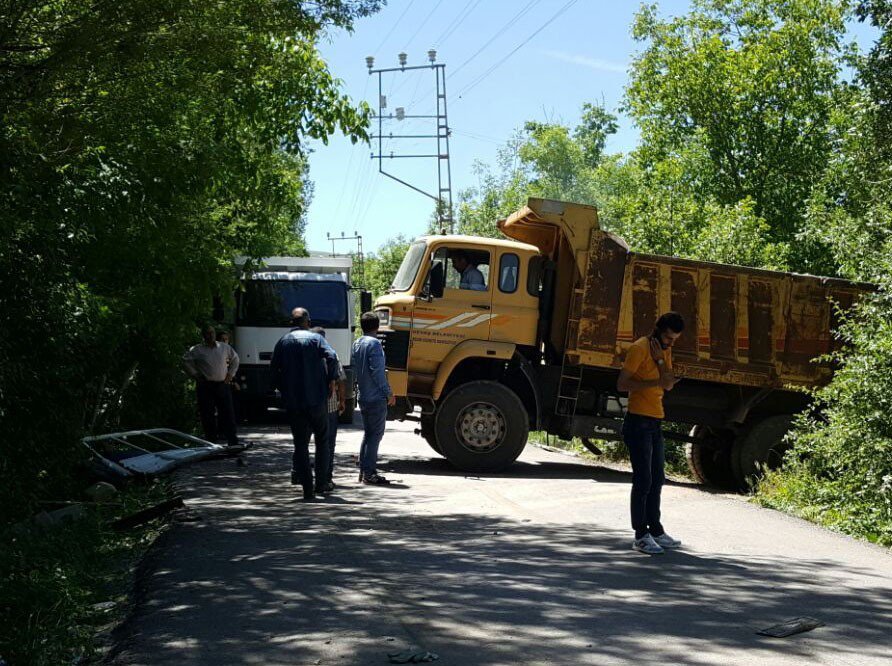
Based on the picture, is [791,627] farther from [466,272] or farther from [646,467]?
[466,272]

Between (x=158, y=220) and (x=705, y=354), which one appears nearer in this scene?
(x=158, y=220)

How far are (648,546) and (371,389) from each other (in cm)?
534

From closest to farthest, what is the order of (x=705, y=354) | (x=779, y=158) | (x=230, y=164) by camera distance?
(x=705, y=354), (x=230, y=164), (x=779, y=158)

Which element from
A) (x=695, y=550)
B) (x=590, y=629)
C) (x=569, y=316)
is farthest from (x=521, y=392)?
(x=590, y=629)

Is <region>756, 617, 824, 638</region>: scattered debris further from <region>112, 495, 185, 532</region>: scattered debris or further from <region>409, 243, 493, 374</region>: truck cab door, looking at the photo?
<region>409, 243, 493, 374</region>: truck cab door

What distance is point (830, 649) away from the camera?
19.5 ft

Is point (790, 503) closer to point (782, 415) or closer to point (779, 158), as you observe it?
point (782, 415)

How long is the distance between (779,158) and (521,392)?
64.1 feet

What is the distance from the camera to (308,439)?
12.2 metres

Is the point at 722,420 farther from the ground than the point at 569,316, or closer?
closer

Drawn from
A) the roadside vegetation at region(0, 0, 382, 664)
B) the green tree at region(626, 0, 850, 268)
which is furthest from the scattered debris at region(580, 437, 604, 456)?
the green tree at region(626, 0, 850, 268)

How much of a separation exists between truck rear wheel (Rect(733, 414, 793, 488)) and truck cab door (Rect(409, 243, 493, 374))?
11.7 feet

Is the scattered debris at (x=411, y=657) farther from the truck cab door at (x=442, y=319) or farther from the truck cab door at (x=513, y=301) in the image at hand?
the truck cab door at (x=513, y=301)

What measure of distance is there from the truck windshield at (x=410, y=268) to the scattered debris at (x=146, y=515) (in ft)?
18.6
